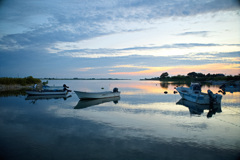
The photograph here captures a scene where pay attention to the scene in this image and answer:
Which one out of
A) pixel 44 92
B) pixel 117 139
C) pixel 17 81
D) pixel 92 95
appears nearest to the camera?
pixel 117 139

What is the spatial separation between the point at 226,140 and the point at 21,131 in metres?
14.3

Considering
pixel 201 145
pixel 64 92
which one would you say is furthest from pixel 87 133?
pixel 64 92

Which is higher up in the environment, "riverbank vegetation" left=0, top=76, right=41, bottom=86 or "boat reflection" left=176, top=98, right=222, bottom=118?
"riverbank vegetation" left=0, top=76, right=41, bottom=86

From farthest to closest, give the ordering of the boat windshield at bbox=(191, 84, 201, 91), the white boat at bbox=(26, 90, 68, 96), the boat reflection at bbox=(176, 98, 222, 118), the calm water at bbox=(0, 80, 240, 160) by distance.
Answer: the white boat at bbox=(26, 90, 68, 96) → the boat windshield at bbox=(191, 84, 201, 91) → the boat reflection at bbox=(176, 98, 222, 118) → the calm water at bbox=(0, 80, 240, 160)

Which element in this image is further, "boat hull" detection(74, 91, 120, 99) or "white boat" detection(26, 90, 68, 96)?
"white boat" detection(26, 90, 68, 96)

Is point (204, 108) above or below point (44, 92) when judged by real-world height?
below

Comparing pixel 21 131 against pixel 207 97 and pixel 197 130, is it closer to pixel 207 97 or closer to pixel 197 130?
pixel 197 130

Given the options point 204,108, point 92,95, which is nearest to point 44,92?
point 92,95

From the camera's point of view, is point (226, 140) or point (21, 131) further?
point (21, 131)

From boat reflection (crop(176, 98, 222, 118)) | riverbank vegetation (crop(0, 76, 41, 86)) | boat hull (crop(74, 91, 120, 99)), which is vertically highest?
riverbank vegetation (crop(0, 76, 41, 86))

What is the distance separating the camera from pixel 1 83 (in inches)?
1911

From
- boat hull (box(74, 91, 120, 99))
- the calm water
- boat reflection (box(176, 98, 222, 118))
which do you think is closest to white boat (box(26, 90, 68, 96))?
boat hull (box(74, 91, 120, 99))

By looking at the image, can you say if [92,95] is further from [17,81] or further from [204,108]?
[17,81]

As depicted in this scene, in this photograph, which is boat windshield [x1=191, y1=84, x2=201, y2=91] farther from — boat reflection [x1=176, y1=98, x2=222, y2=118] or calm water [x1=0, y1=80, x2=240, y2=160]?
calm water [x1=0, y1=80, x2=240, y2=160]
